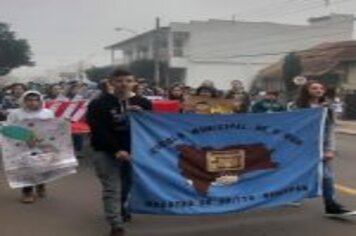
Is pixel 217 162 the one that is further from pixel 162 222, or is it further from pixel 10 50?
pixel 10 50

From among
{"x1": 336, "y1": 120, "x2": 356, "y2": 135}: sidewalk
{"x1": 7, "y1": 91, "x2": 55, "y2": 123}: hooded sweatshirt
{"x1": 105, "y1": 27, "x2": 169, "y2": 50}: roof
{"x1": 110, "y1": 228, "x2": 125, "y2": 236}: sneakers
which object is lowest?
{"x1": 336, "y1": 120, "x2": 356, "y2": 135}: sidewalk

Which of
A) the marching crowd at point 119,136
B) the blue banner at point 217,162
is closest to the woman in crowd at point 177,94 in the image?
the marching crowd at point 119,136

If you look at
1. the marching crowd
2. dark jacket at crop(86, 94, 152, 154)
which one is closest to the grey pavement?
the marching crowd

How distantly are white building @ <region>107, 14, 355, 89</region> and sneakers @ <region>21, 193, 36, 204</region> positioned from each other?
52115 millimetres

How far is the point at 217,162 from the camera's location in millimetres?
7945

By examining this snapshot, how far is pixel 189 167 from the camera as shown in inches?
310

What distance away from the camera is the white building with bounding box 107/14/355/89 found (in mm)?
66625

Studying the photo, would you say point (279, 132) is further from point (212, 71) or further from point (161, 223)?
point (212, 71)

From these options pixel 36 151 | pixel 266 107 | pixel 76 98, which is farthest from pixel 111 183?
pixel 76 98

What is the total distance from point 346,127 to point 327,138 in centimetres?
2390

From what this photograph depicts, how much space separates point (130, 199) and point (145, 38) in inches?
2753

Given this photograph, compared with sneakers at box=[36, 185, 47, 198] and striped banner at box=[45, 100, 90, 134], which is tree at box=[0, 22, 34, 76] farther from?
sneakers at box=[36, 185, 47, 198]

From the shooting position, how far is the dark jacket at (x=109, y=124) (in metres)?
7.70

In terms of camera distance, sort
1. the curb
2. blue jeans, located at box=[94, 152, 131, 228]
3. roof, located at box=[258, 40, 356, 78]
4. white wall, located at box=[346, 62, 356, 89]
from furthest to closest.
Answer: roof, located at box=[258, 40, 356, 78] → white wall, located at box=[346, 62, 356, 89] → the curb → blue jeans, located at box=[94, 152, 131, 228]
